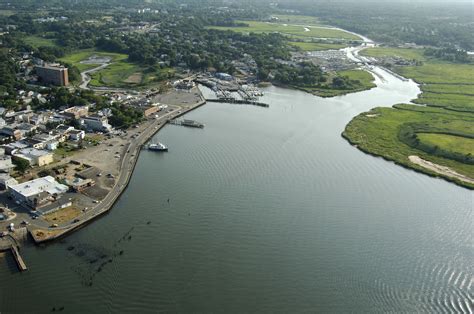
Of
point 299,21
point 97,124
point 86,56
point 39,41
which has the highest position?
point 299,21

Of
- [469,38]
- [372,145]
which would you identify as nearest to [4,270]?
[372,145]

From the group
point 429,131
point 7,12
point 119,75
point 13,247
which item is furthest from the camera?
point 7,12

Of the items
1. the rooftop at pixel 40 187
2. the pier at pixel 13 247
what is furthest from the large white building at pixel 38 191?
the pier at pixel 13 247

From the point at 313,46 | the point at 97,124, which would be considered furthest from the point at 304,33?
the point at 97,124

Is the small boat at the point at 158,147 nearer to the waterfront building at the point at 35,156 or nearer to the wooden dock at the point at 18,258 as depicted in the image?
the waterfront building at the point at 35,156

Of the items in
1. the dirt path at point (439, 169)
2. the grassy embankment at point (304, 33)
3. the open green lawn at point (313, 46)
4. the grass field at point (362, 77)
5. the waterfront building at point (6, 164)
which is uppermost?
the grassy embankment at point (304, 33)

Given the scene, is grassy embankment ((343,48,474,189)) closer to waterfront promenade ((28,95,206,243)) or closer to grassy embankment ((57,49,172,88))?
waterfront promenade ((28,95,206,243))

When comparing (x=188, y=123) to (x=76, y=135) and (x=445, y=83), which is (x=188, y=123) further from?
(x=445, y=83)
